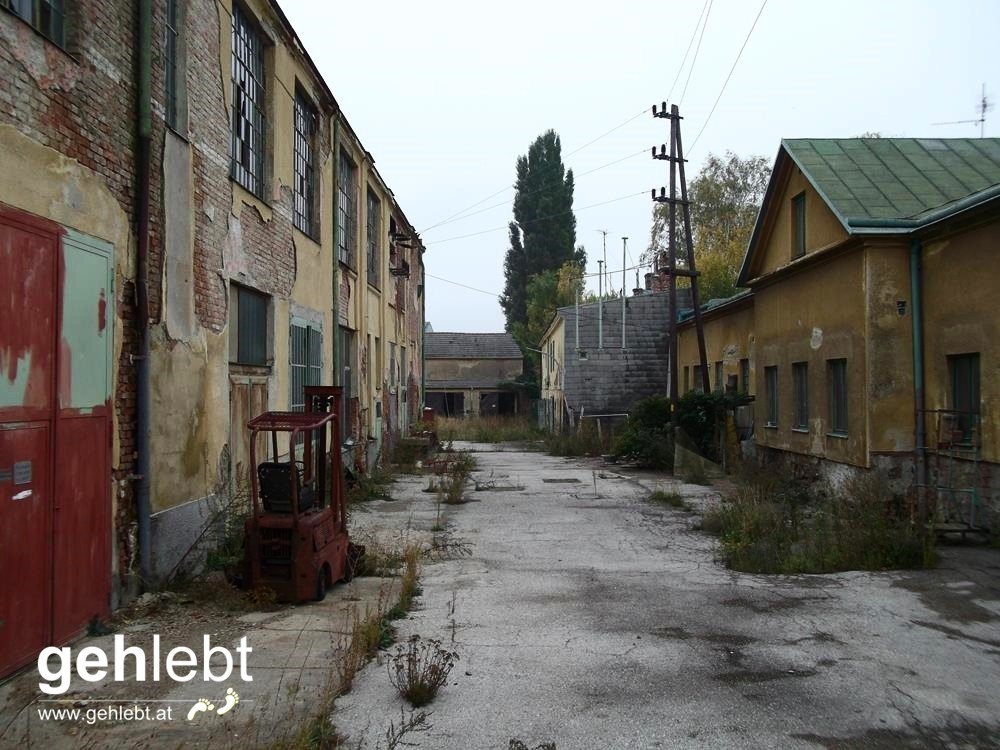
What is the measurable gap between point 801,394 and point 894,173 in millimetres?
4396

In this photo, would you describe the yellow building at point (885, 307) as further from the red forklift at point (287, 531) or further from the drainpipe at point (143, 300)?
the drainpipe at point (143, 300)

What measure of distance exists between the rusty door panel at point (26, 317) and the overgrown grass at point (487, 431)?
1096 inches

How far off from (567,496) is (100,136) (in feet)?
36.5

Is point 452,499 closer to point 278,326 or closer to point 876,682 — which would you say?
point 278,326

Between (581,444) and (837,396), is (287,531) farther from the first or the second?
(581,444)

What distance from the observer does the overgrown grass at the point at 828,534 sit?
8.81 metres

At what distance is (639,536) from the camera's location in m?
11.2

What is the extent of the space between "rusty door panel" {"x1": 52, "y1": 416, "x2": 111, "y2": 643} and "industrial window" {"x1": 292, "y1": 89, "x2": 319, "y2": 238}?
22.1ft

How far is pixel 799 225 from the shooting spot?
15.6 meters

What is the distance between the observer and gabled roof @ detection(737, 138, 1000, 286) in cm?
1260

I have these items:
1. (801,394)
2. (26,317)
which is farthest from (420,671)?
(801,394)

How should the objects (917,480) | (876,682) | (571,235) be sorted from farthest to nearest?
(571,235) < (917,480) < (876,682)

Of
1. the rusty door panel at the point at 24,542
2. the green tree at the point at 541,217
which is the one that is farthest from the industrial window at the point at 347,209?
the green tree at the point at 541,217

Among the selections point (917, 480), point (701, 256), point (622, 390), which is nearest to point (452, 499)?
point (917, 480)
